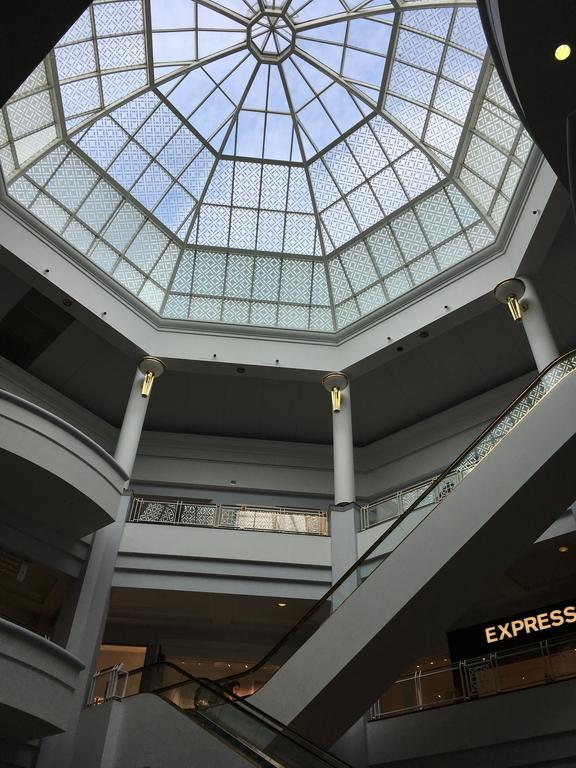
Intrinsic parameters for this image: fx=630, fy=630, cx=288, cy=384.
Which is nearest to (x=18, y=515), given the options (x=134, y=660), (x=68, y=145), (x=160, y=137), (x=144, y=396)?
(x=144, y=396)

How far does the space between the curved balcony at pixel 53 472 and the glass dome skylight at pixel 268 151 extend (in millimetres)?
6705

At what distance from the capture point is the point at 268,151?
66.1 ft

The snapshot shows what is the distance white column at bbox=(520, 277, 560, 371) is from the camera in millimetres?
15312

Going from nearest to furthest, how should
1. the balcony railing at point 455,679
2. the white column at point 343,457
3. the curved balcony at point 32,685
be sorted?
1. the curved balcony at point 32,685
2. the balcony railing at point 455,679
3. the white column at point 343,457

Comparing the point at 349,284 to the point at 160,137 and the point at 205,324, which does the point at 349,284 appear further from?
the point at 160,137

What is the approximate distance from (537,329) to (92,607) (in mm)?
12612

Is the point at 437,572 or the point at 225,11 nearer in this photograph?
the point at 437,572

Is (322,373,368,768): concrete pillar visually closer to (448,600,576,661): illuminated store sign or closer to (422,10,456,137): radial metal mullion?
(448,600,576,661): illuminated store sign

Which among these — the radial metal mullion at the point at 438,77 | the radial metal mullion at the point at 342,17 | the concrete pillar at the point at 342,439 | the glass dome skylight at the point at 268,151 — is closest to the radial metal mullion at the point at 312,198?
the glass dome skylight at the point at 268,151

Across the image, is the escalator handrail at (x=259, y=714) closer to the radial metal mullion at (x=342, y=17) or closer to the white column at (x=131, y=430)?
the white column at (x=131, y=430)

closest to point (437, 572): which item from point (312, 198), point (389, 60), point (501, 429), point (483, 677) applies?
point (501, 429)

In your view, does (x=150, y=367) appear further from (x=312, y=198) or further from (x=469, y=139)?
(x=469, y=139)

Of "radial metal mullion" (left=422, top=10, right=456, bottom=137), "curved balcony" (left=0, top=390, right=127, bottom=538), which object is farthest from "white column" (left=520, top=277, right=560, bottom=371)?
"curved balcony" (left=0, top=390, right=127, bottom=538)

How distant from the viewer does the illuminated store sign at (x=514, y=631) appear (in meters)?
15.0
